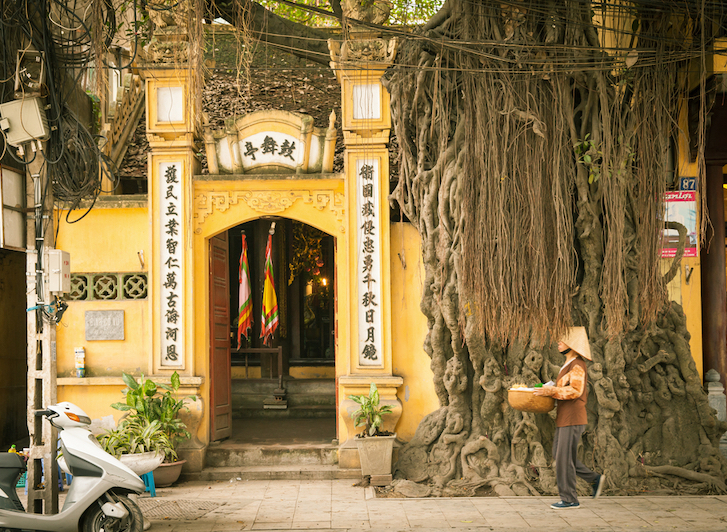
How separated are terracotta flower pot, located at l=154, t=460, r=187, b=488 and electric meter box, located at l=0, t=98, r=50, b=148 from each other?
3615 millimetres

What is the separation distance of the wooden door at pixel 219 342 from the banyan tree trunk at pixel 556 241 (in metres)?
2.58

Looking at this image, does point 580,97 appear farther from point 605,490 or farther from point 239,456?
point 239,456

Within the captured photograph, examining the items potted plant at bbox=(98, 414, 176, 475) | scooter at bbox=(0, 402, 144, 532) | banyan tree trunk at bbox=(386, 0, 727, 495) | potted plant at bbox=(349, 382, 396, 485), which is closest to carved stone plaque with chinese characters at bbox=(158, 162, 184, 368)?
potted plant at bbox=(98, 414, 176, 475)

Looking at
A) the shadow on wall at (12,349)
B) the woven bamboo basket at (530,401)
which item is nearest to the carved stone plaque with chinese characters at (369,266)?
the woven bamboo basket at (530,401)

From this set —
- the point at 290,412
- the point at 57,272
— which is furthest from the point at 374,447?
Result: the point at 290,412

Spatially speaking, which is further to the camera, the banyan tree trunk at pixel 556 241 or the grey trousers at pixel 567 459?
the banyan tree trunk at pixel 556 241

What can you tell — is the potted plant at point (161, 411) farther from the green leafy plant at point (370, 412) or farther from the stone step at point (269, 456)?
the green leafy plant at point (370, 412)

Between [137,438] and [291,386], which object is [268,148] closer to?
[137,438]

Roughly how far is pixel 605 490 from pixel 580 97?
4.12 m

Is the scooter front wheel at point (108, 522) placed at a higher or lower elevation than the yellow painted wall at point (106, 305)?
lower

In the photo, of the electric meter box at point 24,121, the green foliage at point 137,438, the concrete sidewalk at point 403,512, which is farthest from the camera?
the green foliage at point 137,438

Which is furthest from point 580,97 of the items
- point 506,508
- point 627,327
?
point 506,508

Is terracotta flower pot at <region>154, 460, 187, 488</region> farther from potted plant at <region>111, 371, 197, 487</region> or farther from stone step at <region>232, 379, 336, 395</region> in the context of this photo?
stone step at <region>232, 379, 336, 395</region>

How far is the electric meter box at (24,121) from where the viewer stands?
588cm
